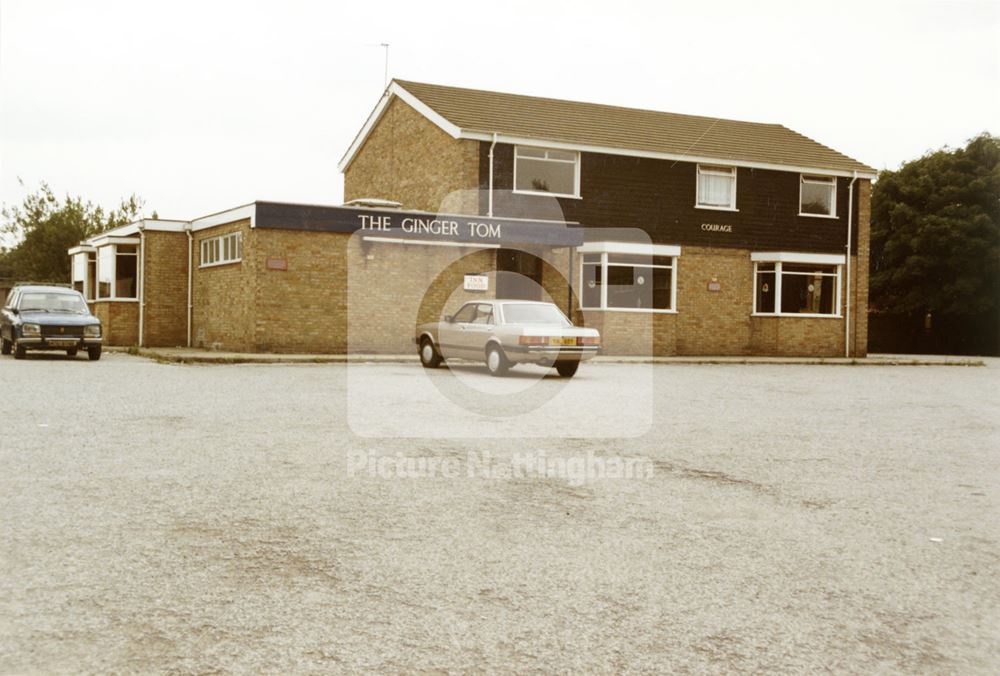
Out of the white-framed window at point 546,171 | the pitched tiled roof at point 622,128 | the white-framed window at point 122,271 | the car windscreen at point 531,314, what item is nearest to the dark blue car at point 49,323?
the white-framed window at point 122,271

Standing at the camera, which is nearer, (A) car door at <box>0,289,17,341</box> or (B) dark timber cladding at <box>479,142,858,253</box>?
(A) car door at <box>0,289,17,341</box>

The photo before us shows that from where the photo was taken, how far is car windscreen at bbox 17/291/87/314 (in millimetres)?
23094

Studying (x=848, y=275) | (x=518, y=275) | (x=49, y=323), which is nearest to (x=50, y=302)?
(x=49, y=323)

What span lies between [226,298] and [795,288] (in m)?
17.6

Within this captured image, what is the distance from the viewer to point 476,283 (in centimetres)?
2509

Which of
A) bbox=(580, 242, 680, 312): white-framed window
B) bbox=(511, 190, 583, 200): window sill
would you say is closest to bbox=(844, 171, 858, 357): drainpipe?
bbox=(580, 242, 680, 312): white-framed window

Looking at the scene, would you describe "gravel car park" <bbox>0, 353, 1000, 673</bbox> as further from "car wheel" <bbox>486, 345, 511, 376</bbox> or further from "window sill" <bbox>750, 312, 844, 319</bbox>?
"window sill" <bbox>750, 312, 844, 319</bbox>

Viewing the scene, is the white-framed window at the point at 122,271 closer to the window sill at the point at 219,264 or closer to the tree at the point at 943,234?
the window sill at the point at 219,264

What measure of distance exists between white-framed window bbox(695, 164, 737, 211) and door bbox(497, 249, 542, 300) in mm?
6021

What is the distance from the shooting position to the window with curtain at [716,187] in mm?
29609

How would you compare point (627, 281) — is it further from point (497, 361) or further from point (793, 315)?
point (497, 361)

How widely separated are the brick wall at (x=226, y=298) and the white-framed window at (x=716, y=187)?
13.8 m

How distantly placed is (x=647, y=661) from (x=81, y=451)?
20.2ft

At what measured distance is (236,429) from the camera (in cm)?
966
